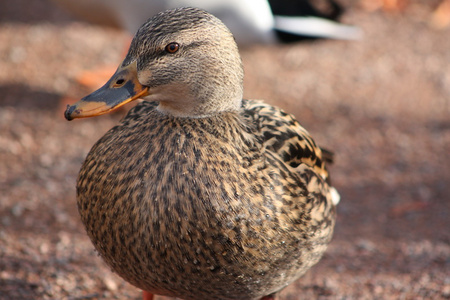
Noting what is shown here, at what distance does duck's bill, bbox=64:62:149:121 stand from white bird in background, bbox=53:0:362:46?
92.2 inches

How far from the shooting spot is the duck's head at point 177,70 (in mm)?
2152

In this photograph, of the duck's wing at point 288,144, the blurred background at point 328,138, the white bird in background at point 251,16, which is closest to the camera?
the duck's wing at point 288,144

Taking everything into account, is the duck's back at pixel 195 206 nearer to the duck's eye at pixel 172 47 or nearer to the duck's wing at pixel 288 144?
the duck's wing at pixel 288 144

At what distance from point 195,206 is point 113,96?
1.59 feet

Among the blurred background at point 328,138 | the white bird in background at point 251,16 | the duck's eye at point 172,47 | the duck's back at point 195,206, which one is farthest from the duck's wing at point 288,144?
the white bird in background at point 251,16

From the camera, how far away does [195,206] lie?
2152 mm

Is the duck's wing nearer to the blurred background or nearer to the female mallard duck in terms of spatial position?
the female mallard duck

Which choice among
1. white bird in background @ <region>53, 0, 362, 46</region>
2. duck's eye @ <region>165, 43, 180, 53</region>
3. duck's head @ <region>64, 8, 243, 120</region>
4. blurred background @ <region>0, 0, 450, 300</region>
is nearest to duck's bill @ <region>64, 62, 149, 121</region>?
duck's head @ <region>64, 8, 243, 120</region>

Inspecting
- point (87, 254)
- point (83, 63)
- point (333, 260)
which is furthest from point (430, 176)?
point (83, 63)

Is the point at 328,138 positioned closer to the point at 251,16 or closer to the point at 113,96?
the point at 251,16

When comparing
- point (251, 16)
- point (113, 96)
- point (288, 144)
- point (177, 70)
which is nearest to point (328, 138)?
point (251, 16)

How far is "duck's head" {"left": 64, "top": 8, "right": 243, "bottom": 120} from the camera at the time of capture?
2152 mm

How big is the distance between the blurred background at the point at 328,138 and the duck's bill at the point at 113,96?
4.18ft

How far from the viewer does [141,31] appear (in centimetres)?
218
